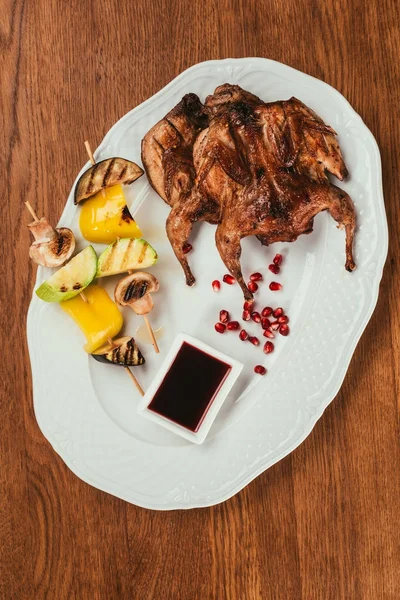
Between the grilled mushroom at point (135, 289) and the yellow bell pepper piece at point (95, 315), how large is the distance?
0.08 metres

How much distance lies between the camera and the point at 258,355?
8.71 ft

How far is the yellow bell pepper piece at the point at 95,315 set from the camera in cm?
258

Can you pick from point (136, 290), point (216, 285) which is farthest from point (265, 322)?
point (136, 290)

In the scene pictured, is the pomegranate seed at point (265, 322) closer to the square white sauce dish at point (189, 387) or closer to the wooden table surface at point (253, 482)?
the square white sauce dish at point (189, 387)

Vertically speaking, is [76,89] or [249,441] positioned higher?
[76,89]

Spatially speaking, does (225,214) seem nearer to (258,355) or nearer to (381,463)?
(258,355)

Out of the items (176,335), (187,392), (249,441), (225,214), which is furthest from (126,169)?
(249,441)

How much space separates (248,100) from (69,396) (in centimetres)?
145

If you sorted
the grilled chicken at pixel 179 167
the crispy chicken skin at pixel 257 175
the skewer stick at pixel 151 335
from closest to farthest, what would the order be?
the crispy chicken skin at pixel 257 175 → the grilled chicken at pixel 179 167 → the skewer stick at pixel 151 335

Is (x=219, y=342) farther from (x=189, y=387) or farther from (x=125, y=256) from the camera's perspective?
(x=125, y=256)

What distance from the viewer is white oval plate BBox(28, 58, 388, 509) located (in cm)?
255

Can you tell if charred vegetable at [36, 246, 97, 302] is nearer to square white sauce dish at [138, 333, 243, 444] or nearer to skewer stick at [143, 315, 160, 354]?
skewer stick at [143, 315, 160, 354]

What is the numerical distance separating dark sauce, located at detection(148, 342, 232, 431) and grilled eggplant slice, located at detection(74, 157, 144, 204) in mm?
742

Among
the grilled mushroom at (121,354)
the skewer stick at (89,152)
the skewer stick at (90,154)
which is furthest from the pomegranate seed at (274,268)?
the skewer stick at (89,152)
